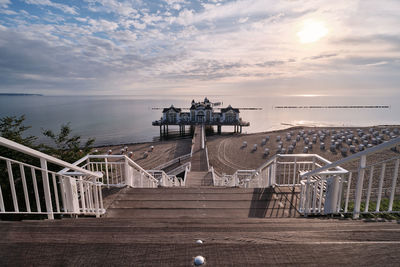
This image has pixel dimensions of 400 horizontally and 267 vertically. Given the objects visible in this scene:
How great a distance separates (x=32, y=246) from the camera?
4.60 ft

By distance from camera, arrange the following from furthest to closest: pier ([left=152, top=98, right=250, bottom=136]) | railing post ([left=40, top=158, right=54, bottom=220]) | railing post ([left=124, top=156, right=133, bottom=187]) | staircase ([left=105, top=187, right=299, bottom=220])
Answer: pier ([left=152, top=98, right=250, bottom=136]), railing post ([left=124, top=156, right=133, bottom=187]), staircase ([left=105, top=187, right=299, bottom=220]), railing post ([left=40, top=158, right=54, bottom=220])

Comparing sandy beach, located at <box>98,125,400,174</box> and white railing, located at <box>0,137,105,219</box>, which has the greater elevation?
white railing, located at <box>0,137,105,219</box>

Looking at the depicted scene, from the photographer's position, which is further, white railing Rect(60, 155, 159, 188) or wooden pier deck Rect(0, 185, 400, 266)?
white railing Rect(60, 155, 159, 188)

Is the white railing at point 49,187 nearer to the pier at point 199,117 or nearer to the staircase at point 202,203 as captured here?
the staircase at point 202,203

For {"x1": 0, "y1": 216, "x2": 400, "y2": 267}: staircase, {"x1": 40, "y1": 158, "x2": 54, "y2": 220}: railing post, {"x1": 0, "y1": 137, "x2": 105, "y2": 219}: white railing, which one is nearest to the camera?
{"x1": 0, "y1": 216, "x2": 400, "y2": 267}: staircase

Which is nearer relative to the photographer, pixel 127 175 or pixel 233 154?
pixel 127 175

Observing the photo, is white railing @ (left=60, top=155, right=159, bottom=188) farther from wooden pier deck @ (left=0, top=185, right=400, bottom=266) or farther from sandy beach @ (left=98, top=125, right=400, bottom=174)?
sandy beach @ (left=98, top=125, right=400, bottom=174)

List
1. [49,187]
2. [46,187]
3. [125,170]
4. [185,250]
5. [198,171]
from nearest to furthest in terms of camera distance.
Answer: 1. [185,250]
2. [46,187]
3. [49,187]
4. [125,170]
5. [198,171]

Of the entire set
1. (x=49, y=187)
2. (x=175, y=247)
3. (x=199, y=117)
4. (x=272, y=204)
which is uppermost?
(x=175, y=247)

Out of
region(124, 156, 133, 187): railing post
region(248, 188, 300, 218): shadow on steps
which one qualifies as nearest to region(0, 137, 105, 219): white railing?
region(124, 156, 133, 187): railing post

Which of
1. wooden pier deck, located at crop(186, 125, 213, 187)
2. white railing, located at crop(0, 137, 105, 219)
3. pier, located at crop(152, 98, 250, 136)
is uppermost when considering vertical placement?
white railing, located at crop(0, 137, 105, 219)

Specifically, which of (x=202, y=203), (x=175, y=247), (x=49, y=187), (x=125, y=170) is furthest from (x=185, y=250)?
(x=125, y=170)

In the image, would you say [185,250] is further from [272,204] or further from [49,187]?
[272,204]

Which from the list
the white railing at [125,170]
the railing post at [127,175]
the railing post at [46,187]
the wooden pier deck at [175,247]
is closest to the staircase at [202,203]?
the railing post at [127,175]
